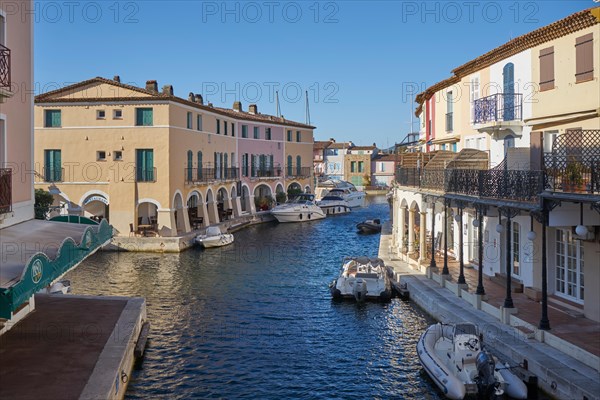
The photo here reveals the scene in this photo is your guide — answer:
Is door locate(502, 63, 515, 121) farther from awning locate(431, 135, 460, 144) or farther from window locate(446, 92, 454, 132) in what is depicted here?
window locate(446, 92, 454, 132)

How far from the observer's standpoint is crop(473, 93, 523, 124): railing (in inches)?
831

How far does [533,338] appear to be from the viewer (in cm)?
1542

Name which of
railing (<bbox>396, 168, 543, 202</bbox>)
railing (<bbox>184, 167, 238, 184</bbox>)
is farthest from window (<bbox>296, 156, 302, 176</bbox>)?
railing (<bbox>396, 168, 543, 202</bbox>)

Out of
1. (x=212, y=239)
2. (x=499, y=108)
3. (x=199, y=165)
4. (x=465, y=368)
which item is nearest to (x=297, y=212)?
(x=199, y=165)

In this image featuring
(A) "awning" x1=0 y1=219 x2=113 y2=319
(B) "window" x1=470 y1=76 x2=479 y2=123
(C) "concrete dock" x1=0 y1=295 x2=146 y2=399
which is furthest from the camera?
(B) "window" x1=470 y1=76 x2=479 y2=123

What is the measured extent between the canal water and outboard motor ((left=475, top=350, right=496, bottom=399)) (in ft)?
4.31

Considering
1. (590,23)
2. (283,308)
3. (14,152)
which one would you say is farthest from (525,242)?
(14,152)

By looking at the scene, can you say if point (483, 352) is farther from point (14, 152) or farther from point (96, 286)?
point (96, 286)

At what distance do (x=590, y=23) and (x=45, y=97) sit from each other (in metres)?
33.8

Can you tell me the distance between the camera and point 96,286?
27.1 meters

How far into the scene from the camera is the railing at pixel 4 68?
13.4m

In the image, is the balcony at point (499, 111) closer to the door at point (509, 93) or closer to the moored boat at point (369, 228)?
the door at point (509, 93)

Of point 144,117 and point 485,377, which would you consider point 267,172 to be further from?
point 485,377

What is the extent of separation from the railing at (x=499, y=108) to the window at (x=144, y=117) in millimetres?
22788
